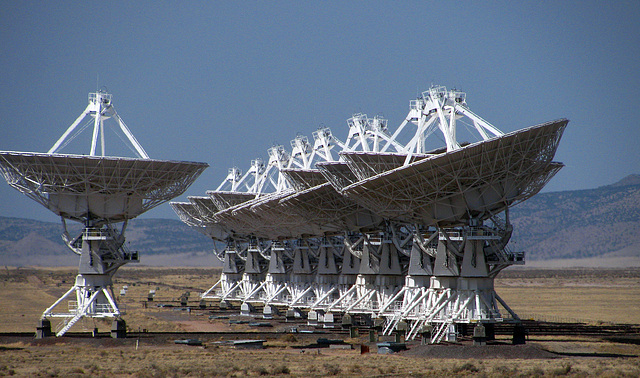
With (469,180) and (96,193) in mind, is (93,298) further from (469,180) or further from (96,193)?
(469,180)

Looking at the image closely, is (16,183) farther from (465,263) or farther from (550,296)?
(550,296)

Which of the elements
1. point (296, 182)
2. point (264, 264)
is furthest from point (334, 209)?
point (264, 264)

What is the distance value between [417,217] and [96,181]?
1745cm

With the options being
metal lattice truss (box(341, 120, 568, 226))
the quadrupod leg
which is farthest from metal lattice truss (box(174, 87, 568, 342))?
the quadrupod leg

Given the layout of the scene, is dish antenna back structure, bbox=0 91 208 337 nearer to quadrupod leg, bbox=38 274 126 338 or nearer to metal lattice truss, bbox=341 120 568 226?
quadrupod leg, bbox=38 274 126 338

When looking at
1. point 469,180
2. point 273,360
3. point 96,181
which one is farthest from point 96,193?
point 469,180

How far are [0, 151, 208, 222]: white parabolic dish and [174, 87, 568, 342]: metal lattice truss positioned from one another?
30.1 feet

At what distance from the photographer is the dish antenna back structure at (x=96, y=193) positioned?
45750mm

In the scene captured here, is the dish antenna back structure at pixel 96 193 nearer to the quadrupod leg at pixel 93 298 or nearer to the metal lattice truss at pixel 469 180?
the quadrupod leg at pixel 93 298

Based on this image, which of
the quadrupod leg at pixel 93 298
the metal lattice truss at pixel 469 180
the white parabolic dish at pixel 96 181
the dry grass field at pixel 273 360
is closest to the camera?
the dry grass field at pixel 273 360

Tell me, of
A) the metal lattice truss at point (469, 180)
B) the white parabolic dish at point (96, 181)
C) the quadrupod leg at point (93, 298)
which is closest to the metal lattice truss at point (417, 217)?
the metal lattice truss at point (469, 180)

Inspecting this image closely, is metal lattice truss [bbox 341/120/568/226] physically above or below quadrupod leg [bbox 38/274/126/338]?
above

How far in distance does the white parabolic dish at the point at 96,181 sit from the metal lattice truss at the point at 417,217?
30.1ft

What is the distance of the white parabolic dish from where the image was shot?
1789 inches
